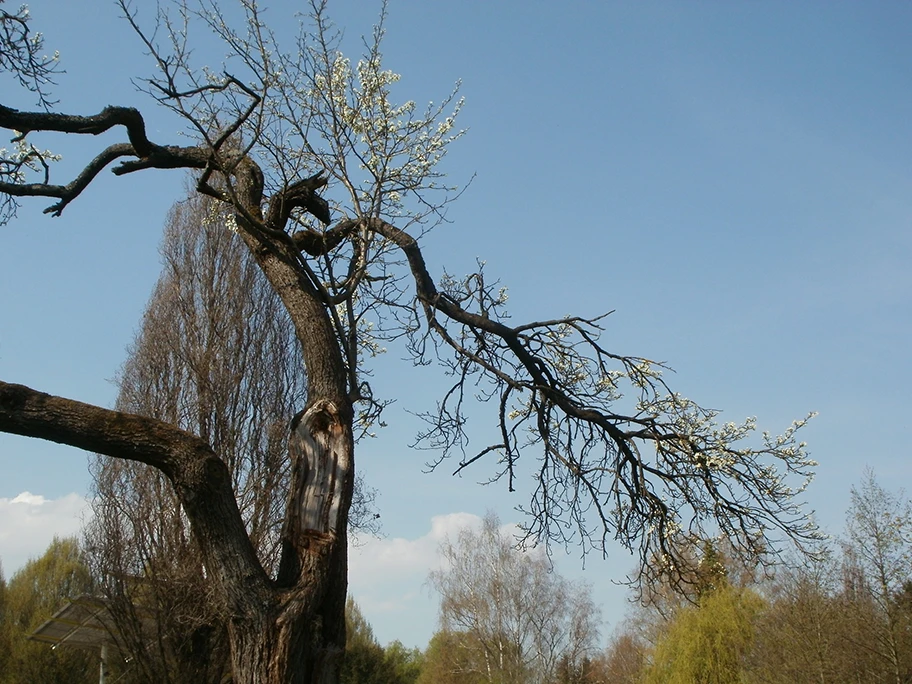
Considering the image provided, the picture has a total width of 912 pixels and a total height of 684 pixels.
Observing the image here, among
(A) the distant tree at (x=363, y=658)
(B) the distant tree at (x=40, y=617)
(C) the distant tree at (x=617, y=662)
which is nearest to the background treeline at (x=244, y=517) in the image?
(B) the distant tree at (x=40, y=617)

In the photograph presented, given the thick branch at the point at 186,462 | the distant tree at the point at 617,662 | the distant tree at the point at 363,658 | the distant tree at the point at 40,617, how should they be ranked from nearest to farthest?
1. the thick branch at the point at 186,462
2. the distant tree at the point at 40,617
3. the distant tree at the point at 363,658
4. the distant tree at the point at 617,662

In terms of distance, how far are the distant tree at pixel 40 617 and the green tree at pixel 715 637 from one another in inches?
694

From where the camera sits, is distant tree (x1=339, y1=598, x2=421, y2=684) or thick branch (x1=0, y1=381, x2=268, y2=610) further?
distant tree (x1=339, y1=598, x2=421, y2=684)

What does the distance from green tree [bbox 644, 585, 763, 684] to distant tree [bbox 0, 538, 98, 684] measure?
1764 centimetres

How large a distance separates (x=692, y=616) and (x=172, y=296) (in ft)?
61.3

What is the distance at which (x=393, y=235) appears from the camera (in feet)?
20.1

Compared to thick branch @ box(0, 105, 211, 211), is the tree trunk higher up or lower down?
lower down

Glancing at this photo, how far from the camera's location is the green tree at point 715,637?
25562 mm

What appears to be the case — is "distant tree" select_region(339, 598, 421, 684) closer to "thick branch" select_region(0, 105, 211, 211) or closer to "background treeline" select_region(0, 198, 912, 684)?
"background treeline" select_region(0, 198, 912, 684)

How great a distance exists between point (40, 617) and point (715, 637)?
23.4m

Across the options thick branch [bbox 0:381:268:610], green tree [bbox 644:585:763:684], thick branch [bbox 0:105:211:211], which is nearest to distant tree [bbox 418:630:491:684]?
green tree [bbox 644:585:763:684]

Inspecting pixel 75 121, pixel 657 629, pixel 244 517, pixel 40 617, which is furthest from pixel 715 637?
pixel 75 121

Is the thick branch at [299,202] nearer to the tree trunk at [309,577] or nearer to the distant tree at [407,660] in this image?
the tree trunk at [309,577]

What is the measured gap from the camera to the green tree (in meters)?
25.6
